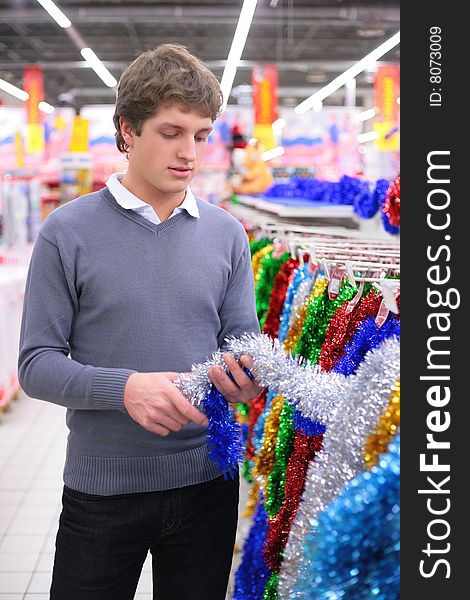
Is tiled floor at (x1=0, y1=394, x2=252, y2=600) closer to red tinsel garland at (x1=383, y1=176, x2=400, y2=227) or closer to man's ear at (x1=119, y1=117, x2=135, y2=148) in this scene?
red tinsel garland at (x1=383, y1=176, x2=400, y2=227)

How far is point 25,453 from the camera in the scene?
541cm

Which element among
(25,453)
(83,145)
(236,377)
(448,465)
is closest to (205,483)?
(236,377)

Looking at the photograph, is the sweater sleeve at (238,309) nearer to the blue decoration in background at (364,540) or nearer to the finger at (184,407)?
the finger at (184,407)

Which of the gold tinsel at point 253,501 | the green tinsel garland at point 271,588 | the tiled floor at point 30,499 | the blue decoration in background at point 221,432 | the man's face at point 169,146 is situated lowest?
the tiled floor at point 30,499

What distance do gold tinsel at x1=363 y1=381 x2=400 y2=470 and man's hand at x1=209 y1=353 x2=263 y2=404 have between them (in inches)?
16.2

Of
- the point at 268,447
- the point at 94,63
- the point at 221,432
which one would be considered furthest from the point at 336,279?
the point at 94,63

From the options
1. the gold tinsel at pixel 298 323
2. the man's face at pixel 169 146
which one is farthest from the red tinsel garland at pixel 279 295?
the man's face at pixel 169 146

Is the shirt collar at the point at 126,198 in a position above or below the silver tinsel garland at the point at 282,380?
above

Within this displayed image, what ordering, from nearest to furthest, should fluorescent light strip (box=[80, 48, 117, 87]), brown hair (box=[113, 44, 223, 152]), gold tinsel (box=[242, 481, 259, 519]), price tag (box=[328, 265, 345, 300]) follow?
brown hair (box=[113, 44, 223, 152]) < price tag (box=[328, 265, 345, 300]) < gold tinsel (box=[242, 481, 259, 519]) < fluorescent light strip (box=[80, 48, 117, 87])

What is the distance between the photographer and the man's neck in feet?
5.53

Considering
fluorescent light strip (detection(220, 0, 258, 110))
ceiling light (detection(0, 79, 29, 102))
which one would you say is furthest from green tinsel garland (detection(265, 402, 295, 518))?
ceiling light (detection(0, 79, 29, 102))

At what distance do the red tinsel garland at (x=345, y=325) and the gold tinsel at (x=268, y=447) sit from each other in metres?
0.31

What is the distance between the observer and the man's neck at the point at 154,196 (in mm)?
1686

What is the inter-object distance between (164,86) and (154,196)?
244 millimetres
